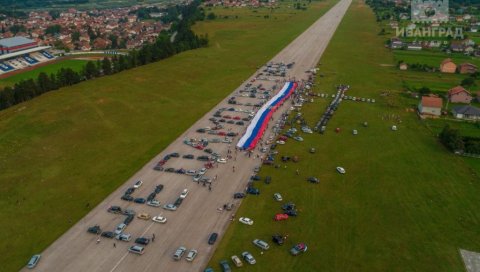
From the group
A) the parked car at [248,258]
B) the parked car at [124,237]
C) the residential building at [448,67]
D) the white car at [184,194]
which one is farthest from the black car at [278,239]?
the residential building at [448,67]

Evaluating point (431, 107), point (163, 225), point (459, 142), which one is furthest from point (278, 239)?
point (431, 107)

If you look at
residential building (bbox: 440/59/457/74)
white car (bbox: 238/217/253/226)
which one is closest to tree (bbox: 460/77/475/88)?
residential building (bbox: 440/59/457/74)

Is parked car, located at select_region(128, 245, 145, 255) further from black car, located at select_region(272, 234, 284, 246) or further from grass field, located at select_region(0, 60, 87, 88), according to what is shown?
grass field, located at select_region(0, 60, 87, 88)

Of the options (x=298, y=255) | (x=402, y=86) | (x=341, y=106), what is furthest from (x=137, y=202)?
(x=402, y=86)

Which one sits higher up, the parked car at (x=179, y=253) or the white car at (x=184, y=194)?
the white car at (x=184, y=194)

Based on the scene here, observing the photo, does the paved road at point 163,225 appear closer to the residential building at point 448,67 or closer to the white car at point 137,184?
the white car at point 137,184

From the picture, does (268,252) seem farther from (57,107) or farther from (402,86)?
(402,86)

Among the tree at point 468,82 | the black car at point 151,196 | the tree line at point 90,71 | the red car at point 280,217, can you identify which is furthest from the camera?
the tree at point 468,82
